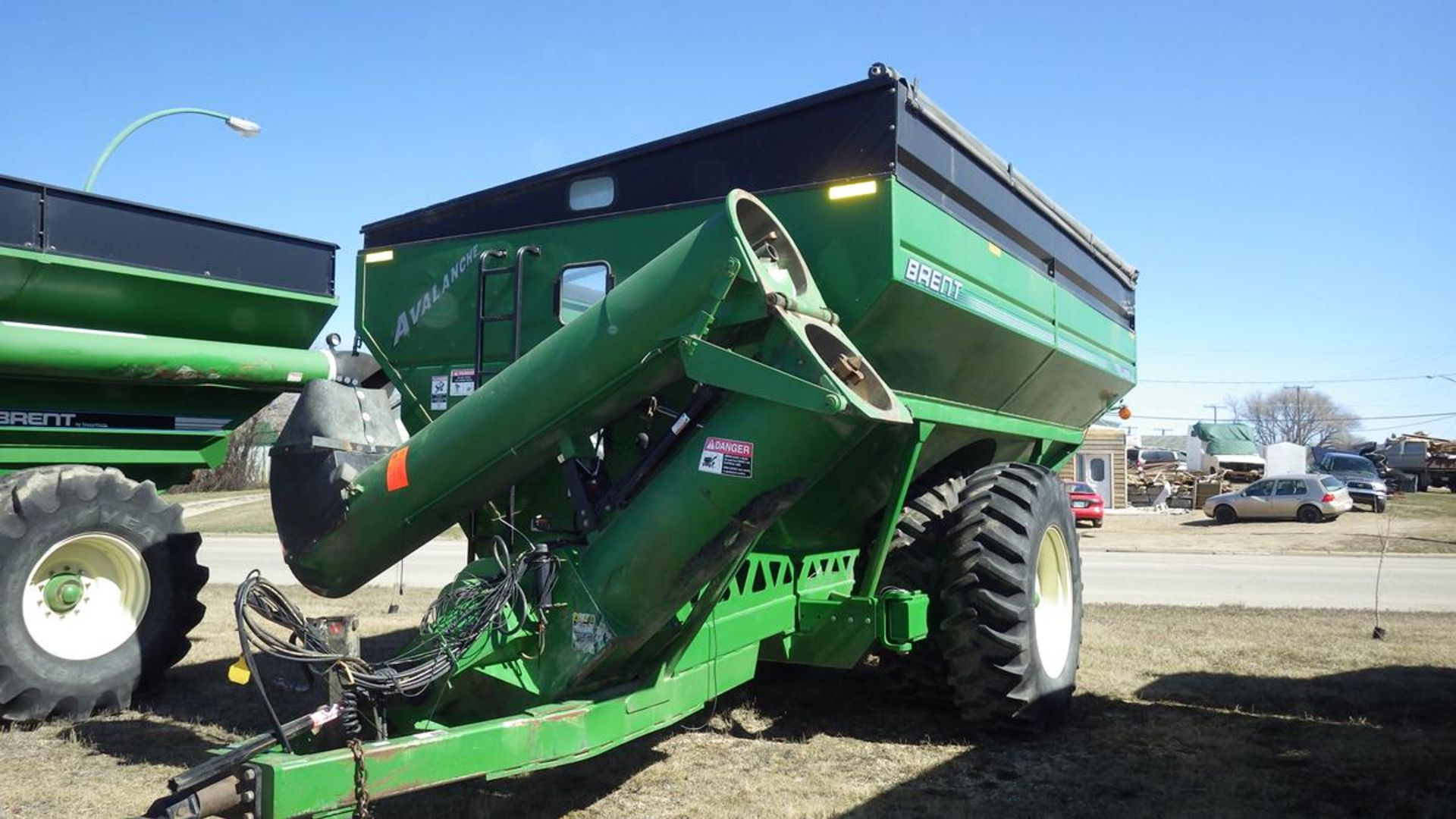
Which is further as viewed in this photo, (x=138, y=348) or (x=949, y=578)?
(x=138, y=348)

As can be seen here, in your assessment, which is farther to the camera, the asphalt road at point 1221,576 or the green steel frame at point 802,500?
the asphalt road at point 1221,576

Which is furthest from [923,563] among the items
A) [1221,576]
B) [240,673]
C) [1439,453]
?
[1439,453]

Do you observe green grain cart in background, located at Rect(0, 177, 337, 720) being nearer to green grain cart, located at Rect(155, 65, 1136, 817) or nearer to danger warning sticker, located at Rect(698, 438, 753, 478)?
green grain cart, located at Rect(155, 65, 1136, 817)

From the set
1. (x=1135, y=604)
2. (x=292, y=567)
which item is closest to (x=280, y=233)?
(x=292, y=567)

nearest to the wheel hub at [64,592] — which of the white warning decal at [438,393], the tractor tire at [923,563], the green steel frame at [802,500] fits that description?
the green steel frame at [802,500]

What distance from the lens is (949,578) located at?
17.9ft

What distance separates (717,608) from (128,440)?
435cm

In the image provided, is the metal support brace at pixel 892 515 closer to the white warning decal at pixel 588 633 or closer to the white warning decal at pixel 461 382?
the white warning decal at pixel 588 633

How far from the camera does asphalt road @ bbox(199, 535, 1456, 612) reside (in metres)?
12.5

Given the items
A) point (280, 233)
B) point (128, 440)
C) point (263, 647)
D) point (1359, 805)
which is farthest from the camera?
point (280, 233)

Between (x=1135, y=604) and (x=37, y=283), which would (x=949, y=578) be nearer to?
(x=37, y=283)

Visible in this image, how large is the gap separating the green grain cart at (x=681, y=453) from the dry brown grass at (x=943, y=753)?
17.3 inches

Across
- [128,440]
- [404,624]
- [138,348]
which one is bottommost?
[404,624]

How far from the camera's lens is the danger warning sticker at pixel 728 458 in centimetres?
393
